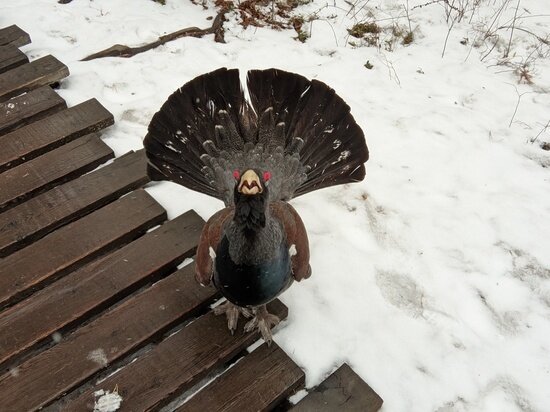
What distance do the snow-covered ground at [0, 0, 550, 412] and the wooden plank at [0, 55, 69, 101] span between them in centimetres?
15

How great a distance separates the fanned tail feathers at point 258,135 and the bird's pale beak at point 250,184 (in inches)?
31.1

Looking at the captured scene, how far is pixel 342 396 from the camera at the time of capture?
2.69m

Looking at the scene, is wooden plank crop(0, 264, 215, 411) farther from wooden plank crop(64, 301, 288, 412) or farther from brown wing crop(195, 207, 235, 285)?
brown wing crop(195, 207, 235, 285)

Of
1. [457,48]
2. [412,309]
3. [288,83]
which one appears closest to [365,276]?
[412,309]

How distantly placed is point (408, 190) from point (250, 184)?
1863 millimetres

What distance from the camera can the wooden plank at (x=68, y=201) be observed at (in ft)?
10.6

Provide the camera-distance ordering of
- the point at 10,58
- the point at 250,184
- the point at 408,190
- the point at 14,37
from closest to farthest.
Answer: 1. the point at 250,184
2. the point at 408,190
3. the point at 10,58
4. the point at 14,37

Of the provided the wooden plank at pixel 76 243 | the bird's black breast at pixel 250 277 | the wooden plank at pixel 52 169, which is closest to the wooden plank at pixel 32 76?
the wooden plank at pixel 52 169

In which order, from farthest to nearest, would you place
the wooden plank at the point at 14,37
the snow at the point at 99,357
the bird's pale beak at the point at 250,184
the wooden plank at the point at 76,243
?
1. the wooden plank at the point at 14,37
2. the wooden plank at the point at 76,243
3. the snow at the point at 99,357
4. the bird's pale beak at the point at 250,184

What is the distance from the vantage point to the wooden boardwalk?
2.66m

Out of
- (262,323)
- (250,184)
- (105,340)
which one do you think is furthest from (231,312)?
(250,184)

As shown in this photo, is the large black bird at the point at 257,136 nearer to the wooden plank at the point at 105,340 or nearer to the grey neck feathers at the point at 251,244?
the wooden plank at the point at 105,340

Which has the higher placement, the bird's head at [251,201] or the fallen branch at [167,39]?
the bird's head at [251,201]

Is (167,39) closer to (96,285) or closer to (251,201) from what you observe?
(96,285)
